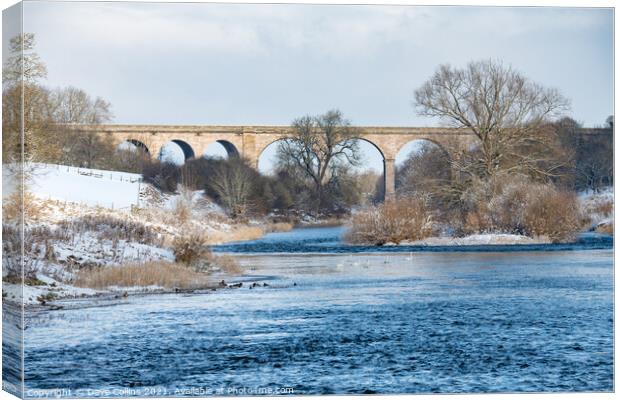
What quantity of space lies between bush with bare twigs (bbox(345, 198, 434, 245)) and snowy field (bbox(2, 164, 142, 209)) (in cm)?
582

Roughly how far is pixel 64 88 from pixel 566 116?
646cm

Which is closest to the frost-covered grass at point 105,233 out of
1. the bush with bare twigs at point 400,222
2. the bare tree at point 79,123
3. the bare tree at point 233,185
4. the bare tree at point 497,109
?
the bare tree at point 233,185

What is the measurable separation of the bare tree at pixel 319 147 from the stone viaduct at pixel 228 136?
0.20 meters

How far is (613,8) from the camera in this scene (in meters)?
8.95

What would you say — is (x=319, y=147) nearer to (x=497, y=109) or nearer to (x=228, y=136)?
(x=228, y=136)

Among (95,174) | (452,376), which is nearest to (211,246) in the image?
(95,174)

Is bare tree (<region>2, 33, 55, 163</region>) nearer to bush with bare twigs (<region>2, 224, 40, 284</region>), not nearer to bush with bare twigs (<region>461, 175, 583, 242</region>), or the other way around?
bush with bare twigs (<region>2, 224, 40, 284</region>)

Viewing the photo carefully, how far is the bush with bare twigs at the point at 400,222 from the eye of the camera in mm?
18344

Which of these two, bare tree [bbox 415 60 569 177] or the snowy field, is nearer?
the snowy field

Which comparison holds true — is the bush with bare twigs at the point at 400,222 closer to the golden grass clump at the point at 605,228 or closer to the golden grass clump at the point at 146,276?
the golden grass clump at the point at 605,228

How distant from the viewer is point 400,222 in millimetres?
18703

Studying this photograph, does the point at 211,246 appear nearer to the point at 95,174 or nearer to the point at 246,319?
the point at 95,174

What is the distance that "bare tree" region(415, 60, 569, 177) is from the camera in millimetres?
11438

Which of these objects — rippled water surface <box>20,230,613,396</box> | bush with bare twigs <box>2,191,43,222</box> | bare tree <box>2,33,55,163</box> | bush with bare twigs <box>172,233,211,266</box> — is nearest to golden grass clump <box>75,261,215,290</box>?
bush with bare twigs <box>172,233,211,266</box>
